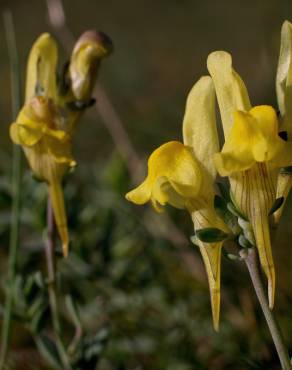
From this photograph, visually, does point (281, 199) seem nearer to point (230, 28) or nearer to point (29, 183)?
point (29, 183)

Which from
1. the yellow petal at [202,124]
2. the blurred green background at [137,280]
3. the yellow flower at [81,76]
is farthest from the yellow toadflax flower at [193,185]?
the yellow flower at [81,76]

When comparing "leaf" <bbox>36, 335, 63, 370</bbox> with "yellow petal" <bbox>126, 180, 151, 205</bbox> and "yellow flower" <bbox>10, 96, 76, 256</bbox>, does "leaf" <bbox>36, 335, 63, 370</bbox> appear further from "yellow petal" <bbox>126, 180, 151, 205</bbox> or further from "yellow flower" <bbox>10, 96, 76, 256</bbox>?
"yellow petal" <bbox>126, 180, 151, 205</bbox>

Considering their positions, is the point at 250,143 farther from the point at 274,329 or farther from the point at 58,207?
the point at 58,207

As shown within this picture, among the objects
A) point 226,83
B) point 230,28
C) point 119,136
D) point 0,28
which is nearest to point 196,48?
point 230,28

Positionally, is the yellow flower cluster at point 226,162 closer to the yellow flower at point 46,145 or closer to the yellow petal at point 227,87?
the yellow petal at point 227,87

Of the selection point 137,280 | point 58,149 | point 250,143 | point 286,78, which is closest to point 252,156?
point 250,143

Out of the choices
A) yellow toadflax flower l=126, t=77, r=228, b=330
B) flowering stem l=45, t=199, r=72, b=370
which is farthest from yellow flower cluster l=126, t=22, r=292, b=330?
flowering stem l=45, t=199, r=72, b=370

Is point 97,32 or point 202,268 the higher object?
point 97,32
